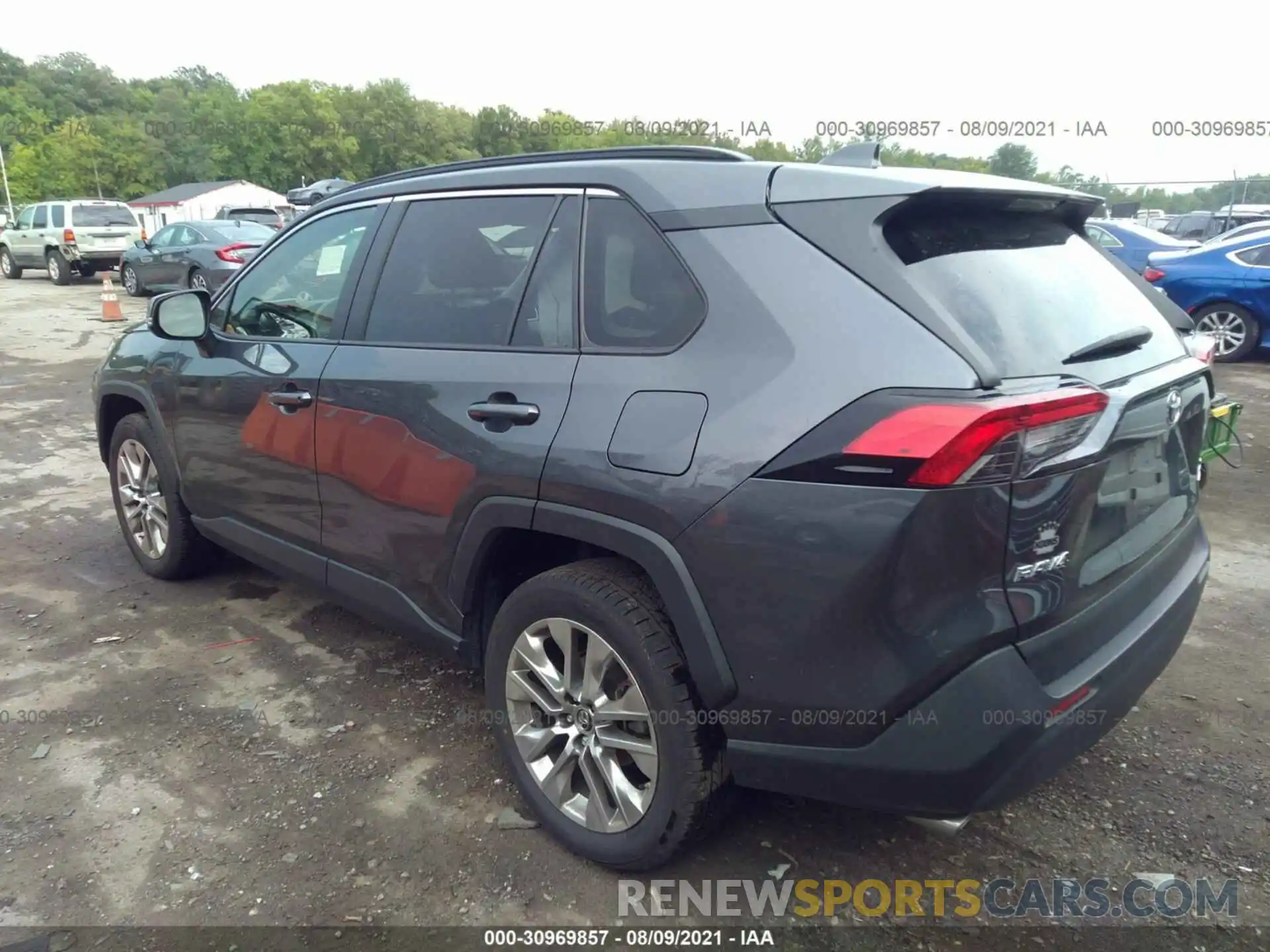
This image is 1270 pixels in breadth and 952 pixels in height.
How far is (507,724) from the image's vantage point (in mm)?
2605

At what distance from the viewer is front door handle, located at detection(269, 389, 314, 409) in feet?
10.2

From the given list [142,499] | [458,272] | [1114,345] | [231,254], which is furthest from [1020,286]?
[231,254]

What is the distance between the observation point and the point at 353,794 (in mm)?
2762

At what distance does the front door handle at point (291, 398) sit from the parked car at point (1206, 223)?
22.5 m

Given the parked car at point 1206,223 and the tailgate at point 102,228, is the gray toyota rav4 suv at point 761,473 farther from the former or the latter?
the parked car at point 1206,223

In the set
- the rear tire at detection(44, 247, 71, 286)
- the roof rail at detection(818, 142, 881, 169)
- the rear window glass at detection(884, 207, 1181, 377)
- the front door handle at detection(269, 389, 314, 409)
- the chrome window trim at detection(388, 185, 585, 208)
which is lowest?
the rear tire at detection(44, 247, 71, 286)

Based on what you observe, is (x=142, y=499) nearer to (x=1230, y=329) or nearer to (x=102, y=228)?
(x=1230, y=329)

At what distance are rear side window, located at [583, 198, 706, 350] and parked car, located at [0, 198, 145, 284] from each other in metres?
21.0

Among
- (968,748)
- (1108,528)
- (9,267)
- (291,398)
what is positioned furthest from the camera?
(9,267)

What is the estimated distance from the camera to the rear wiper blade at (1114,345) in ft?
6.78

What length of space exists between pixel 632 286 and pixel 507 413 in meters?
0.49

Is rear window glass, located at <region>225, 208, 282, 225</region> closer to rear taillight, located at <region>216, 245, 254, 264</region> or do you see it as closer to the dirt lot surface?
rear taillight, located at <region>216, 245, 254, 264</region>

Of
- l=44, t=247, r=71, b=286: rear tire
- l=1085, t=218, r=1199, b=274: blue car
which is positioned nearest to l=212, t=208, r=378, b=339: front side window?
l=1085, t=218, r=1199, b=274: blue car

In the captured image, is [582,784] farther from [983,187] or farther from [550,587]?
[983,187]
